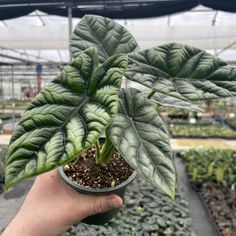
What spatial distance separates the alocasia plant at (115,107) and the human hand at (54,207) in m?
0.10

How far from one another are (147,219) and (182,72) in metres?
2.06

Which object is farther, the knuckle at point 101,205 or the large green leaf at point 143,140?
the knuckle at point 101,205

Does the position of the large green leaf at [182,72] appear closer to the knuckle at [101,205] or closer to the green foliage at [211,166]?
the knuckle at [101,205]

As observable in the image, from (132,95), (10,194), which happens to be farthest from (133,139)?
(10,194)

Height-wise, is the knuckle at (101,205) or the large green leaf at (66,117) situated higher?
the large green leaf at (66,117)

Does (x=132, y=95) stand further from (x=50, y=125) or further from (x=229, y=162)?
(x=229, y=162)

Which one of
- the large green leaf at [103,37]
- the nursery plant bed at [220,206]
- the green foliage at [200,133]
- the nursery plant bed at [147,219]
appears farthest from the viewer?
the green foliage at [200,133]

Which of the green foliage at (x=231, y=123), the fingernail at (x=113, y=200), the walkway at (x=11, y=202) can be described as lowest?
the green foliage at (x=231, y=123)

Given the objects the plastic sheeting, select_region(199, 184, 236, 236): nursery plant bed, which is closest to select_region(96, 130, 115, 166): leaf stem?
select_region(199, 184, 236, 236): nursery plant bed

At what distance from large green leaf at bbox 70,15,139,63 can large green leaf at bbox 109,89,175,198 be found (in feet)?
0.53

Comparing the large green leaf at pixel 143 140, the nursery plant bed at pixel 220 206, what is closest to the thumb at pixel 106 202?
the large green leaf at pixel 143 140

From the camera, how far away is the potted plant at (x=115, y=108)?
50 centimetres

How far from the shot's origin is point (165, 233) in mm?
2316

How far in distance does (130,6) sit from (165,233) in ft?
7.79
